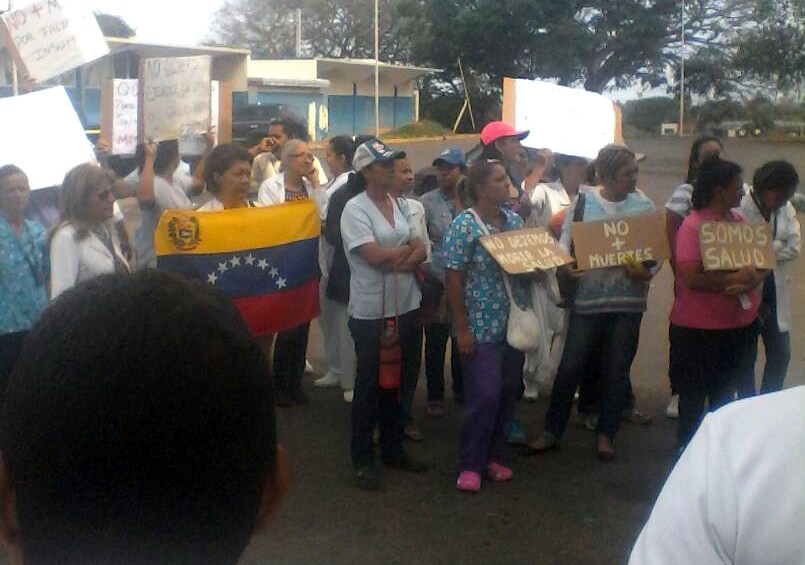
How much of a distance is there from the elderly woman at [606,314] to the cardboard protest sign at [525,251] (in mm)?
237

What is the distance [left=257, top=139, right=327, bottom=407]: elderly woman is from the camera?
641 centimetres

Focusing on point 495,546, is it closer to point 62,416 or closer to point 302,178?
point 302,178

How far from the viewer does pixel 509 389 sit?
538 cm

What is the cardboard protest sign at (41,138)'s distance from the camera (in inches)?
243

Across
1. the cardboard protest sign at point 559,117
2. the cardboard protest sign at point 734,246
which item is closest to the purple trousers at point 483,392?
the cardboard protest sign at point 734,246

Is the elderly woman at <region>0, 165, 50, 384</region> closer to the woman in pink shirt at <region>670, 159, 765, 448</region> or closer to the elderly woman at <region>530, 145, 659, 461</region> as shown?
the elderly woman at <region>530, 145, 659, 461</region>

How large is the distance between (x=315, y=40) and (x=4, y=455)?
2258 inches

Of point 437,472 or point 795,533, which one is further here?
point 437,472

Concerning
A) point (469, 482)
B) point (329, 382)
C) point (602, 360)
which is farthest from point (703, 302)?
point (329, 382)

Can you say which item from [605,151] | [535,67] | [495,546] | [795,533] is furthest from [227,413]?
[535,67]

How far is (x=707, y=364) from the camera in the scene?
5258 mm

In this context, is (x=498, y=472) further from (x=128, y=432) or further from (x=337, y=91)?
(x=337, y=91)

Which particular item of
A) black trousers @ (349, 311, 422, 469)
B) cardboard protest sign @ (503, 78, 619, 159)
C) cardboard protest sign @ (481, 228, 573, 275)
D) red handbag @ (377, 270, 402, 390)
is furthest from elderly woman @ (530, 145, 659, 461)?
cardboard protest sign @ (503, 78, 619, 159)

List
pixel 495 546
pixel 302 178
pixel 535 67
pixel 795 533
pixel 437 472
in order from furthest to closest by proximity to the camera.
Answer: pixel 535 67 → pixel 302 178 → pixel 437 472 → pixel 495 546 → pixel 795 533
